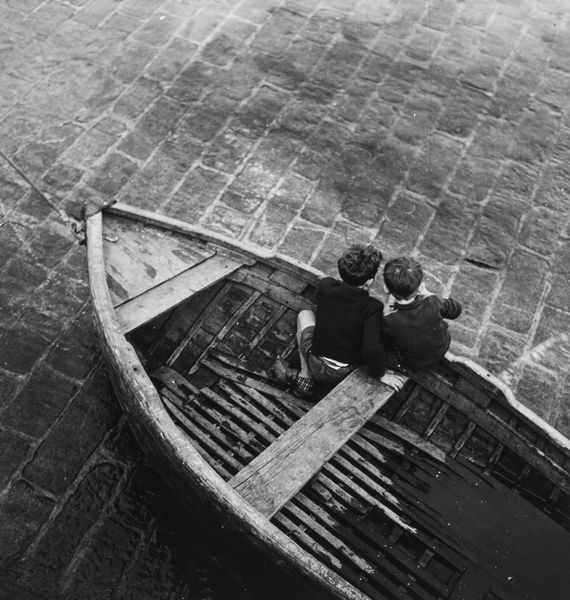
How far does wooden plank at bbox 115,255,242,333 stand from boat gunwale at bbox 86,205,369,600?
0.14 m

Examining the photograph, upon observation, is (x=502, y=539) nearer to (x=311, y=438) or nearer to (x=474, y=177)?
(x=311, y=438)

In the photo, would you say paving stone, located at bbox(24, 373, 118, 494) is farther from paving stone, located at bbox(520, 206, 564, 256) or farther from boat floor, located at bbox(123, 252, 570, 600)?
paving stone, located at bbox(520, 206, 564, 256)

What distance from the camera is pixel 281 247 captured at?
18.3 feet

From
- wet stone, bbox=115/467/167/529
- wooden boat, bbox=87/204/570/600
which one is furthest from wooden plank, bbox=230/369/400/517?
wet stone, bbox=115/467/167/529

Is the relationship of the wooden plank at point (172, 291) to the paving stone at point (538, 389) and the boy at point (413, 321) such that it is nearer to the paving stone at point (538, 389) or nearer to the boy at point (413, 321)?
the boy at point (413, 321)

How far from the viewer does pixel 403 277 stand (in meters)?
3.77

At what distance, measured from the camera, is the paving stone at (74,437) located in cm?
447

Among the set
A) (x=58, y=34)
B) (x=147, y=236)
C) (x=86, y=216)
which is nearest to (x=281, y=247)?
(x=147, y=236)

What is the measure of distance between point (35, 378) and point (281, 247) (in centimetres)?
224

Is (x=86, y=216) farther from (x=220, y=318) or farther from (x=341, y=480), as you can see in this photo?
(x=341, y=480)

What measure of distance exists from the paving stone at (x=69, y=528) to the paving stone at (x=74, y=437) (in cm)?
13

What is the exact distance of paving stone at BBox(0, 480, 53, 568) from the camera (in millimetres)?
4211

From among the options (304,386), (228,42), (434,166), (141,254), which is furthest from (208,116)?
(304,386)

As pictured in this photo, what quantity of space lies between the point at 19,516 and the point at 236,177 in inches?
133
